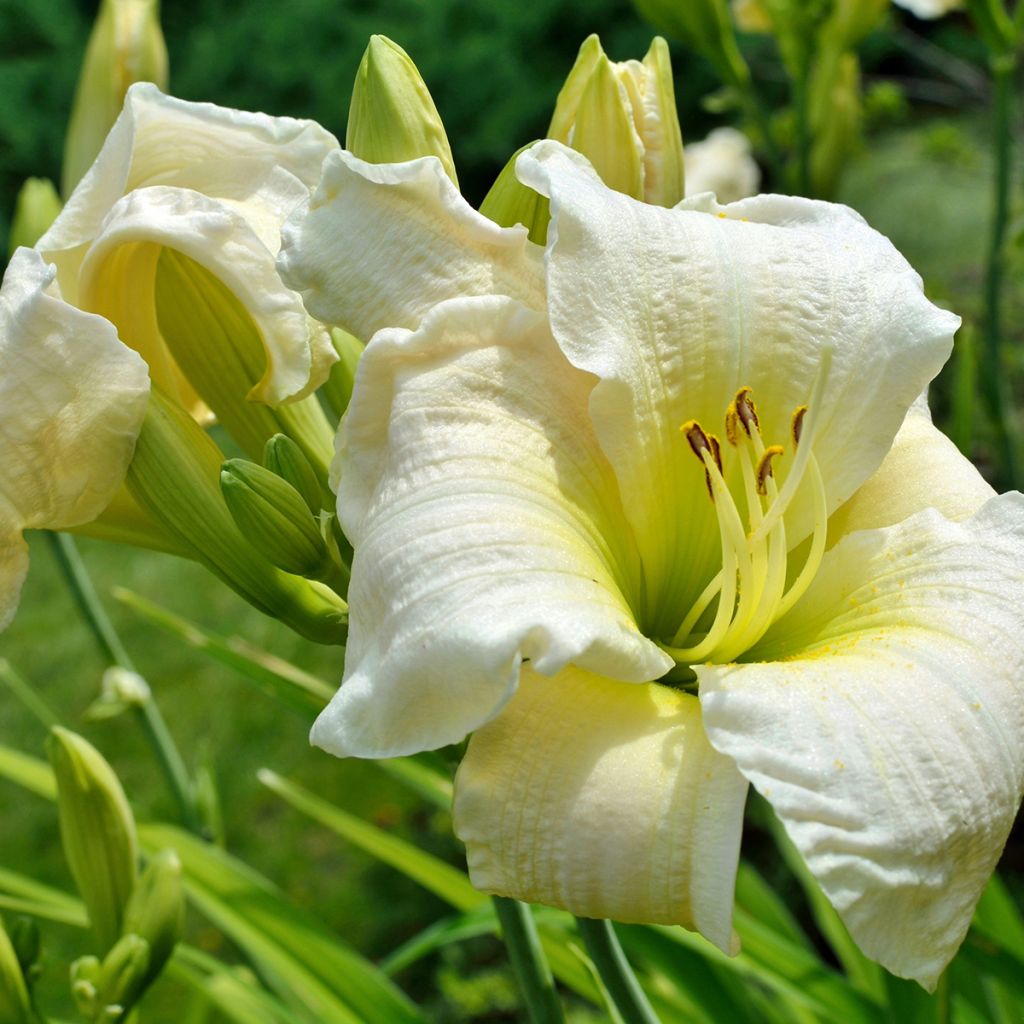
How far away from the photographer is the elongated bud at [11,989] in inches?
29.5

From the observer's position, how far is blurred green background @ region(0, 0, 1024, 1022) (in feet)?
7.02

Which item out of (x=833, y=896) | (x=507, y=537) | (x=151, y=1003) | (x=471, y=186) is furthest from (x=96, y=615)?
(x=471, y=186)

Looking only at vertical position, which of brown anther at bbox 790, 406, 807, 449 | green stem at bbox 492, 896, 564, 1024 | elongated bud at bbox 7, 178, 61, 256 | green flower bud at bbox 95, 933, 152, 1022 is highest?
brown anther at bbox 790, 406, 807, 449

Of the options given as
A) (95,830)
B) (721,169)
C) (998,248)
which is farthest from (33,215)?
(721,169)

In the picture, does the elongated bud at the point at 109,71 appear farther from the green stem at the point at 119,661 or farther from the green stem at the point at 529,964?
the green stem at the point at 529,964

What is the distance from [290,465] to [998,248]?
1039 mm

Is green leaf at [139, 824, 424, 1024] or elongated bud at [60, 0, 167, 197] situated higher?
elongated bud at [60, 0, 167, 197]

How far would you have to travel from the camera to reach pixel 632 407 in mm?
589

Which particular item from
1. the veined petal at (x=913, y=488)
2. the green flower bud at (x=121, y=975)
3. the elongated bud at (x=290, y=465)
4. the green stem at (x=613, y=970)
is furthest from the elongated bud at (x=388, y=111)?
the green flower bud at (x=121, y=975)

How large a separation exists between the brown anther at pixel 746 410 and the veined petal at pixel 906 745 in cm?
11

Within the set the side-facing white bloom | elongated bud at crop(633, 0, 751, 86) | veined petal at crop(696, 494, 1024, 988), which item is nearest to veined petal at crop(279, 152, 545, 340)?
veined petal at crop(696, 494, 1024, 988)

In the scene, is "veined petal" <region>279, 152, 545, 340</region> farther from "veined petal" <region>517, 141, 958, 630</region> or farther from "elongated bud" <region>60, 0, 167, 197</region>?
"elongated bud" <region>60, 0, 167, 197</region>

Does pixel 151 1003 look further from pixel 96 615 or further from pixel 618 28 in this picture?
pixel 618 28

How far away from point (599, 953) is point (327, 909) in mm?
1600
